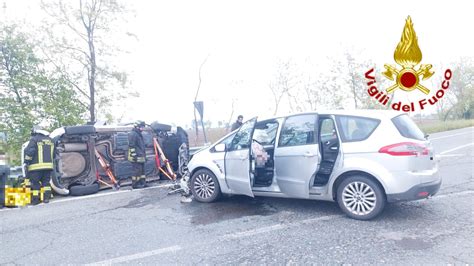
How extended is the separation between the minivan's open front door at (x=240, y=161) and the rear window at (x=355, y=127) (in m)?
1.37

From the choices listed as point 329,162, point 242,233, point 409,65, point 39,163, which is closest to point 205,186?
point 242,233

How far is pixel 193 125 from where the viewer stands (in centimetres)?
1823

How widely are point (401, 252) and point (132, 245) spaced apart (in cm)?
305

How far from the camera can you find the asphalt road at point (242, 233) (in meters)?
2.85

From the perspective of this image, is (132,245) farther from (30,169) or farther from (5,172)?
(5,172)

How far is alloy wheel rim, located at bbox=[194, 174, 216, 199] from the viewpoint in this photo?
191 inches

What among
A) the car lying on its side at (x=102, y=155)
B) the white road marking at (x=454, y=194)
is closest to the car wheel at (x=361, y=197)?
the white road marking at (x=454, y=194)

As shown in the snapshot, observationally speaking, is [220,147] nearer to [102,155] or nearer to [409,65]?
[102,155]

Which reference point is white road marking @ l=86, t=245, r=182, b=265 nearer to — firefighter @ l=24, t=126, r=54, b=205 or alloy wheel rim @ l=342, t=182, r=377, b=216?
alloy wheel rim @ l=342, t=182, r=377, b=216

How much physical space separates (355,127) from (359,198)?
0.99 m

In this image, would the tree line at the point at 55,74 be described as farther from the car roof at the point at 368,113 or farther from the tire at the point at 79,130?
the car roof at the point at 368,113

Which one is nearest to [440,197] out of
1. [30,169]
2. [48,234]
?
[48,234]

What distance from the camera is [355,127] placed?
3.82m

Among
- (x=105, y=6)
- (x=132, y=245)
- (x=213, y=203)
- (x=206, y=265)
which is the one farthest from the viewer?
(x=105, y=6)
